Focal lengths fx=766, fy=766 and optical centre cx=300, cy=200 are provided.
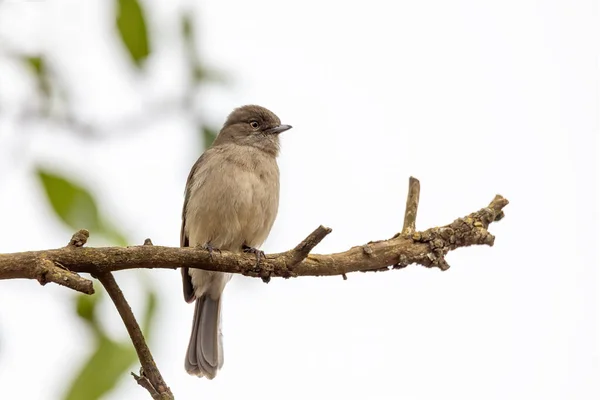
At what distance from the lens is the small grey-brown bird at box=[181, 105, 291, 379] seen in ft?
18.5

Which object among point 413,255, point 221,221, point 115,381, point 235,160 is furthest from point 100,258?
point 235,160

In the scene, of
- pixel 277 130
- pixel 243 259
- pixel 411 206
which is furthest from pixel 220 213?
pixel 243 259

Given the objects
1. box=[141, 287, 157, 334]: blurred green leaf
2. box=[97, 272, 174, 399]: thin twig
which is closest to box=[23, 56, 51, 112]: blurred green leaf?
box=[141, 287, 157, 334]: blurred green leaf

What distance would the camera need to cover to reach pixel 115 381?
814 mm

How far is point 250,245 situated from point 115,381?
500 centimetres

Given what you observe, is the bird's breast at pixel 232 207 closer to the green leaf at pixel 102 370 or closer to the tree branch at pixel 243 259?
the tree branch at pixel 243 259

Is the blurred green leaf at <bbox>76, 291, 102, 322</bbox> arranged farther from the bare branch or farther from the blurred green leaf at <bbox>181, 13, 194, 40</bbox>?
the bare branch

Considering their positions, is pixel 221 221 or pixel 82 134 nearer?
pixel 82 134

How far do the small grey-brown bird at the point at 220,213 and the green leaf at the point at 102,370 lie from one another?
4403 millimetres

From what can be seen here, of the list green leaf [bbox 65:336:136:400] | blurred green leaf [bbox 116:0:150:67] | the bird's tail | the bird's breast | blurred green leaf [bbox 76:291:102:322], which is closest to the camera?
green leaf [bbox 65:336:136:400]

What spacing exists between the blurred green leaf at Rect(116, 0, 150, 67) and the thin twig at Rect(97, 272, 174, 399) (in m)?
1.51

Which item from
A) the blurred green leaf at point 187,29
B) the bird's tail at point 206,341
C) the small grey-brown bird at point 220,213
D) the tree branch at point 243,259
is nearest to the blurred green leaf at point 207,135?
the blurred green leaf at point 187,29

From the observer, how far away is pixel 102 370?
87 centimetres

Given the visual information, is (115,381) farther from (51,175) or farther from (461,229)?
(461,229)
